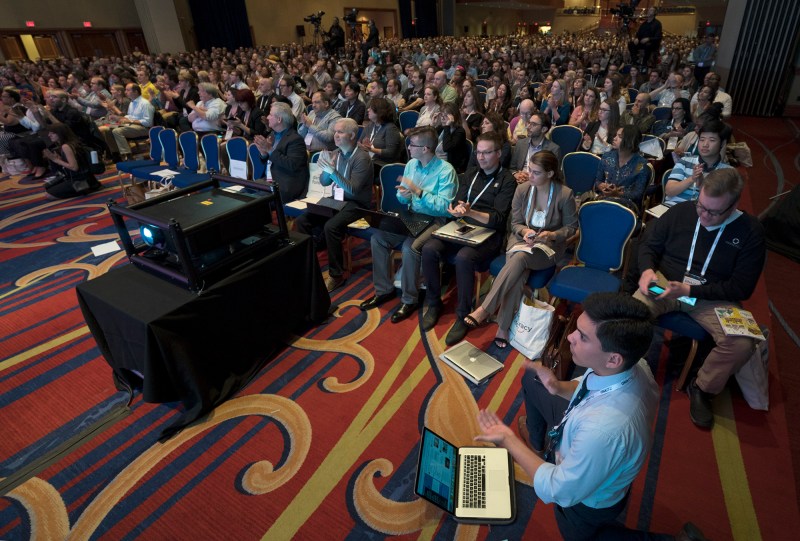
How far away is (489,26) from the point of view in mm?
35031

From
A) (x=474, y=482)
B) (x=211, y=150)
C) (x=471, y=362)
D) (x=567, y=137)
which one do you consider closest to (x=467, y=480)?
(x=474, y=482)

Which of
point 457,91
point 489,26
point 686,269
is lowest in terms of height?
point 686,269

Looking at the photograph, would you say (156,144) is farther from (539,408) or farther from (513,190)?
(539,408)

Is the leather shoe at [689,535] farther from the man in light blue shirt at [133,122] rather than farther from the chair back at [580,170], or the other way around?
the man in light blue shirt at [133,122]

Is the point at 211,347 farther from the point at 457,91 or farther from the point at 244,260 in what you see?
the point at 457,91

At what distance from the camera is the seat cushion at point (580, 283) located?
2662 millimetres

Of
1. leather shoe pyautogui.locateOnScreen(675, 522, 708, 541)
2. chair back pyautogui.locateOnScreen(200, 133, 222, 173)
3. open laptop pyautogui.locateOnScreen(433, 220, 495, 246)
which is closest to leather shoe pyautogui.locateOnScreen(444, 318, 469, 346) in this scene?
open laptop pyautogui.locateOnScreen(433, 220, 495, 246)

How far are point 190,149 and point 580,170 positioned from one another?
15.6 ft

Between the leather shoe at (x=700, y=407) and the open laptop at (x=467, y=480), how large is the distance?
1149 millimetres

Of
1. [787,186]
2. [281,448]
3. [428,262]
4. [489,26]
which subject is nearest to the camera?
[281,448]

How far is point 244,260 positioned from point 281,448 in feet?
3.58

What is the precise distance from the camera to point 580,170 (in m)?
4.20

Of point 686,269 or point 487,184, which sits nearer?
point 686,269

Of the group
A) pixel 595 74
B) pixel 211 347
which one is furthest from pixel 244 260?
pixel 595 74
